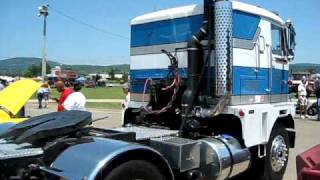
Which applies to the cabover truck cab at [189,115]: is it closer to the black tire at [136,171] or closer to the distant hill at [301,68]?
the black tire at [136,171]

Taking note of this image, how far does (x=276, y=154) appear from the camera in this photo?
7875 mm

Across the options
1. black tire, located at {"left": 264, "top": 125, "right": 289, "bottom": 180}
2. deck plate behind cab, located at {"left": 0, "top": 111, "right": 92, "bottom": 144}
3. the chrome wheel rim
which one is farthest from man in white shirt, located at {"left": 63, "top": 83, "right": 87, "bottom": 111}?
the chrome wheel rim

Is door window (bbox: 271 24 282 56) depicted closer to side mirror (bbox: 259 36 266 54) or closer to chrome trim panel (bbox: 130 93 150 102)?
side mirror (bbox: 259 36 266 54)

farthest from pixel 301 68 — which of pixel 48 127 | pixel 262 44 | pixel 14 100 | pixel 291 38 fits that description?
pixel 48 127

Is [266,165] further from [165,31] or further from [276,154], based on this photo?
[165,31]

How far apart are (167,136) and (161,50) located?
1.87 m

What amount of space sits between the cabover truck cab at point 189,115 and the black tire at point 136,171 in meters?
0.01

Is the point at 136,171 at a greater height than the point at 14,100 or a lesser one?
lesser

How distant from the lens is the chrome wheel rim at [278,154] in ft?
25.5

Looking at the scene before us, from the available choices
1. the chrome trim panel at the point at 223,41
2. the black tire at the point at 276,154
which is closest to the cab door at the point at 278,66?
the black tire at the point at 276,154

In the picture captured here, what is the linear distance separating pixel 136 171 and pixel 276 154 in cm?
399

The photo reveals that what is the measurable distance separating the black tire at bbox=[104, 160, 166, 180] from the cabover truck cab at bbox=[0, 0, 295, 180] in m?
0.01

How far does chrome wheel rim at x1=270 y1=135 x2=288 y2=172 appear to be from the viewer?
7.78 meters

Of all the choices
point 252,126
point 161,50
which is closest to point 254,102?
point 252,126
